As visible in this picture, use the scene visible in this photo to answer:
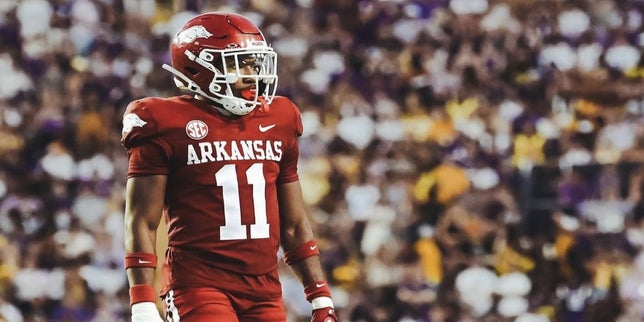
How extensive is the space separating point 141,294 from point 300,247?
2.18 ft

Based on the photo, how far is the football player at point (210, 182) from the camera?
4.09 m

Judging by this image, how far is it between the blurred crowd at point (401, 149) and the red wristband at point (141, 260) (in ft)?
17.4

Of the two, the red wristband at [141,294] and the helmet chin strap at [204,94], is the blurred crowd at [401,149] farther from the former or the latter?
the red wristband at [141,294]

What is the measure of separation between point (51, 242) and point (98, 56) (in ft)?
7.04

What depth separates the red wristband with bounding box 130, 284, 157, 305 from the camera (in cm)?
405

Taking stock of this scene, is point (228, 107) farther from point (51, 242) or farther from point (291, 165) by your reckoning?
point (51, 242)

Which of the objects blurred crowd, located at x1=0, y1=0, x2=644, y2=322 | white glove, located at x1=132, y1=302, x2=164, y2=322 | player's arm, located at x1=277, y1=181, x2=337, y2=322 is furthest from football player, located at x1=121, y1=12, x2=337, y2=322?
blurred crowd, located at x1=0, y1=0, x2=644, y2=322

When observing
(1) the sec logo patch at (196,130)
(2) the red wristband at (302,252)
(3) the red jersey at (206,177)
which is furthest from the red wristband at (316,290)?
(1) the sec logo patch at (196,130)

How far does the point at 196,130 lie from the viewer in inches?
162

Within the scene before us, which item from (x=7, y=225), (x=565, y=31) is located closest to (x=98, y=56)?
(x=7, y=225)

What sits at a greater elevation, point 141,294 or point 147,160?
point 147,160

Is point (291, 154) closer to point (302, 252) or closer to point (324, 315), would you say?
point (302, 252)

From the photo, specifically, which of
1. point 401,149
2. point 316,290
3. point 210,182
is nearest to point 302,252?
point 316,290

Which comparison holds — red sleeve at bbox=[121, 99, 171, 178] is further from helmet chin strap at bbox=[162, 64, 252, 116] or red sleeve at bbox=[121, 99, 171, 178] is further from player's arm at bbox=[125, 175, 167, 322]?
helmet chin strap at bbox=[162, 64, 252, 116]
